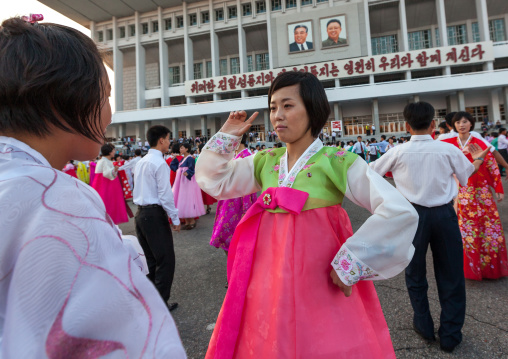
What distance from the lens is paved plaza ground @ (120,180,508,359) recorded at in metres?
1.87

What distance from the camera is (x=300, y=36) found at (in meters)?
25.4

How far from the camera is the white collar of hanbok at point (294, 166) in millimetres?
1296

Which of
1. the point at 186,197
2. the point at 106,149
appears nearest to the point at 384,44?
the point at 186,197

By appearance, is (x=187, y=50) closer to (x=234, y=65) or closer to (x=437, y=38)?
(x=234, y=65)

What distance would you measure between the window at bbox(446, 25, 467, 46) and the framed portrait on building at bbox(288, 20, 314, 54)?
13078mm

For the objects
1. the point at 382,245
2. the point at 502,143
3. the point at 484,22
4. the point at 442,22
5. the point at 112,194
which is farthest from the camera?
the point at 442,22

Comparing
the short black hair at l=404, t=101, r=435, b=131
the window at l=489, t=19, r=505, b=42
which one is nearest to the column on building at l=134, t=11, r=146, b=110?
the short black hair at l=404, t=101, r=435, b=131

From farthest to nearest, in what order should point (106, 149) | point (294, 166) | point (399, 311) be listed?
1. point (106, 149)
2. point (399, 311)
3. point (294, 166)

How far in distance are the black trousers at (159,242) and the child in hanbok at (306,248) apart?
141cm

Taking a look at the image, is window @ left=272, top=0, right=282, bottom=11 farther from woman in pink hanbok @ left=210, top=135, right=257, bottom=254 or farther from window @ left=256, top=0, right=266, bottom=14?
woman in pink hanbok @ left=210, top=135, right=257, bottom=254

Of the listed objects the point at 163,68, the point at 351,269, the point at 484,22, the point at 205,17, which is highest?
the point at 205,17

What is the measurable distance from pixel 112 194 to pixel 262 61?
2828 cm

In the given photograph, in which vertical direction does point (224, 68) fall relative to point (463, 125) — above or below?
above

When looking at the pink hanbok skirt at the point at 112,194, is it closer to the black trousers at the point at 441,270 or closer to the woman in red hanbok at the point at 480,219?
the black trousers at the point at 441,270
